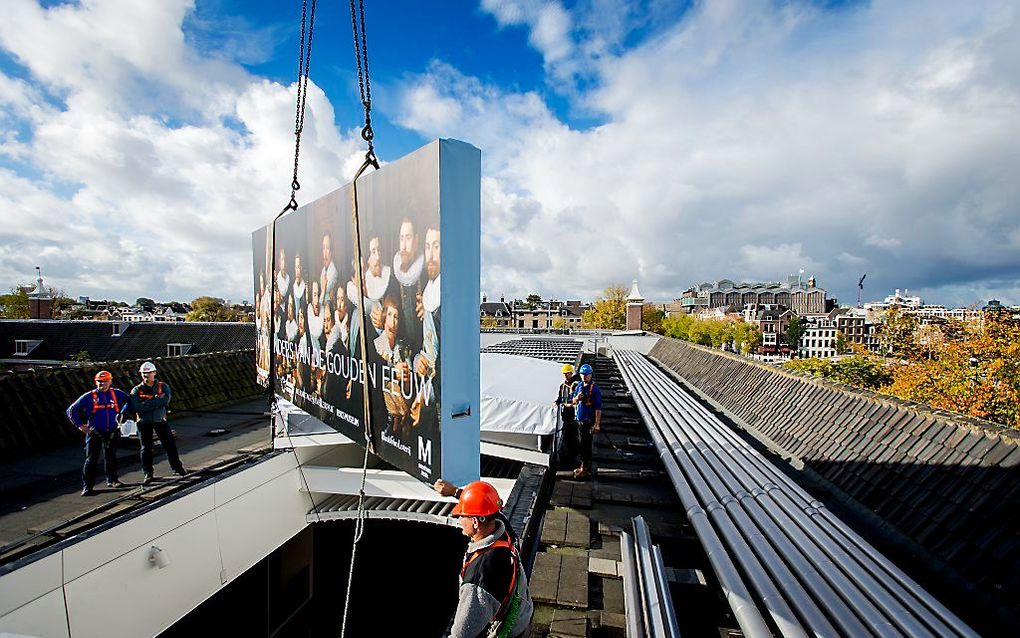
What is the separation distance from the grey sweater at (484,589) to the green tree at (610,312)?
2300 inches

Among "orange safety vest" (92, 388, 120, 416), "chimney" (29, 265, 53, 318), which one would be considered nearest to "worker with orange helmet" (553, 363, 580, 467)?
"orange safety vest" (92, 388, 120, 416)

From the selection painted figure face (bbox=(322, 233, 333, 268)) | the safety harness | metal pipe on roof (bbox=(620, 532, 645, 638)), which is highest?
painted figure face (bbox=(322, 233, 333, 268))

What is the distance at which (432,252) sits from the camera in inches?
104

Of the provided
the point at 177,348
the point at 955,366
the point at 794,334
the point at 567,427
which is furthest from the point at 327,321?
the point at 794,334

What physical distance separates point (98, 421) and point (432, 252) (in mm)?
6483

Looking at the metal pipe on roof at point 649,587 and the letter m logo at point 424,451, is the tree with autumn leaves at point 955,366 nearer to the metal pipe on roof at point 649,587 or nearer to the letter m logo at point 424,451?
the metal pipe on roof at point 649,587

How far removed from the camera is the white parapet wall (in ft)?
14.3

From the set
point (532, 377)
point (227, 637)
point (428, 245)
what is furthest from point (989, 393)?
point (227, 637)

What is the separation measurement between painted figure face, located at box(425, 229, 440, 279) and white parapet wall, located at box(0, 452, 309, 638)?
4239mm

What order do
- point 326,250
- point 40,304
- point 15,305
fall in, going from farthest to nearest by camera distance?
point 15,305, point 40,304, point 326,250

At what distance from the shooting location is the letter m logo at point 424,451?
108 inches

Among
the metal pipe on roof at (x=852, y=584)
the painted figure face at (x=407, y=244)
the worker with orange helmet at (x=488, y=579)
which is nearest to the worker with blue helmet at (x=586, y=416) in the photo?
the metal pipe on roof at (x=852, y=584)

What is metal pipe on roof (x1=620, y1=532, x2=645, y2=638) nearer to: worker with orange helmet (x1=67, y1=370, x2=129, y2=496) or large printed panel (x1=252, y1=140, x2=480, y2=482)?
large printed panel (x1=252, y1=140, x2=480, y2=482)

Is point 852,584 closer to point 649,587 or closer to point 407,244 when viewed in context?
point 649,587
